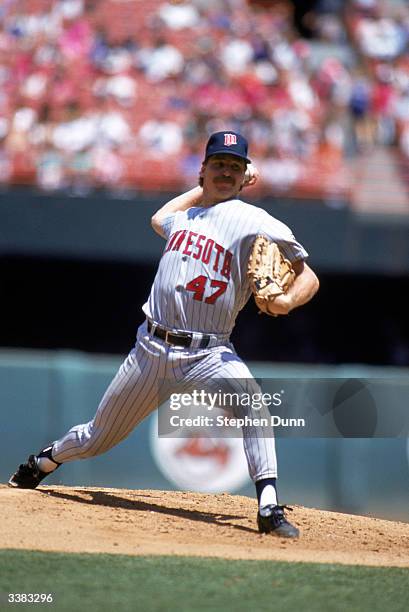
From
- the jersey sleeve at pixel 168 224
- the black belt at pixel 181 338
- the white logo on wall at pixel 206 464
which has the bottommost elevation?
the white logo on wall at pixel 206 464

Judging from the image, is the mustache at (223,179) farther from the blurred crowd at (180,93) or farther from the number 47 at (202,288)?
the blurred crowd at (180,93)

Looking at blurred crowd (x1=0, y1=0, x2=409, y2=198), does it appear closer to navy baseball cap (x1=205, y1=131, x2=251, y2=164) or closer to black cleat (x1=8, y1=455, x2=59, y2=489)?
black cleat (x1=8, y1=455, x2=59, y2=489)

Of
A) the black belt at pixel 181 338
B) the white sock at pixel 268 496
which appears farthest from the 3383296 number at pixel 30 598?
the black belt at pixel 181 338

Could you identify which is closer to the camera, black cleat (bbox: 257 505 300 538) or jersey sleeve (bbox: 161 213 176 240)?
black cleat (bbox: 257 505 300 538)

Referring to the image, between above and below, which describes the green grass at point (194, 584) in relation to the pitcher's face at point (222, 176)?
below

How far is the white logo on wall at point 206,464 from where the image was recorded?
6633 mm

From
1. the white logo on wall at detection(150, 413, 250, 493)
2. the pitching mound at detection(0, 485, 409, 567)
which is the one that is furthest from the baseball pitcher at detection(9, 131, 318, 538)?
the white logo on wall at detection(150, 413, 250, 493)

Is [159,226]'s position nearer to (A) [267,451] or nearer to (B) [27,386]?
(A) [267,451]

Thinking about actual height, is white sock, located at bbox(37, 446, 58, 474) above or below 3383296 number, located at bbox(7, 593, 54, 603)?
above

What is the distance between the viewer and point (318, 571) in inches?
153

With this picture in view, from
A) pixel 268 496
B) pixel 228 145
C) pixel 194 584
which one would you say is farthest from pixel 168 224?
pixel 194 584

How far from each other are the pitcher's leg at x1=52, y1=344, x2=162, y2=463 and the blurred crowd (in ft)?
19.1

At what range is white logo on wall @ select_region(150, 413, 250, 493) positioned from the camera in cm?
663

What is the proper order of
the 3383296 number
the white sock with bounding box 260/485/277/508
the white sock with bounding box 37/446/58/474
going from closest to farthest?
the 3383296 number, the white sock with bounding box 260/485/277/508, the white sock with bounding box 37/446/58/474
